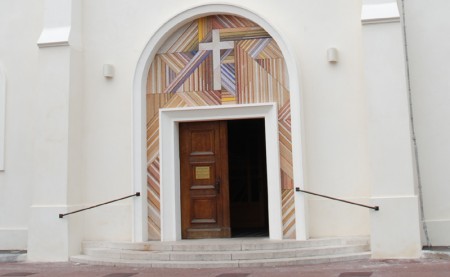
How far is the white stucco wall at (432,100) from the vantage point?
10820 mm

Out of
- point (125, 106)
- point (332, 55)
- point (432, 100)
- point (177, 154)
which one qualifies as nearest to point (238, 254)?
point (177, 154)

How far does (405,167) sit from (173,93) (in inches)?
193

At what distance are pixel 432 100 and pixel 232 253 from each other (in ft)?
16.1

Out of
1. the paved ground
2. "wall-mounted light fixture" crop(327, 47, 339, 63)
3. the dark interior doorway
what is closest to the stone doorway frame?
"wall-mounted light fixture" crop(327, 47, 339, 63)

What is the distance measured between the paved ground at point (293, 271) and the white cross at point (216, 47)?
4.00 metres

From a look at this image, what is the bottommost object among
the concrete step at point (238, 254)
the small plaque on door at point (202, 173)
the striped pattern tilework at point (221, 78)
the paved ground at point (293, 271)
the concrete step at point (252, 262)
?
the paved ground at point (293, 271)

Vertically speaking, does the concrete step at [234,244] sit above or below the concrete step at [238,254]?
above

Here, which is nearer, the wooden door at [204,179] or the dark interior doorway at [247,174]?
the wooden door at [204,179]

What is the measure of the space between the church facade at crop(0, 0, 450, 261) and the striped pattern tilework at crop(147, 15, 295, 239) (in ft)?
0.10

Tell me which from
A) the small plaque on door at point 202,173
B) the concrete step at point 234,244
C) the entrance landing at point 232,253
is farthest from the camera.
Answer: the small plaque on door at point 202,173

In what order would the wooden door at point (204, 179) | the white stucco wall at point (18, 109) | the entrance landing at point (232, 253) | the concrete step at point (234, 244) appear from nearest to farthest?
the entrance landing at point (232, 253)
the concrete step at point (234, 244)
the wooden door at point (204, 179)
the white stucco wall at point (18, 109)

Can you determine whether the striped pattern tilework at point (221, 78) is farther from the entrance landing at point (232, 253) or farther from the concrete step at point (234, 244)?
the entrance landing at point (232, 253)

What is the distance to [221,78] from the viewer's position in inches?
460

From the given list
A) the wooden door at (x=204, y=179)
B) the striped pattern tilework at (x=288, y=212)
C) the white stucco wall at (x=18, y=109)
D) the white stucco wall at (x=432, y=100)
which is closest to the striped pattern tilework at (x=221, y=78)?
the striped pattern tilework at (x=288, y=212)
